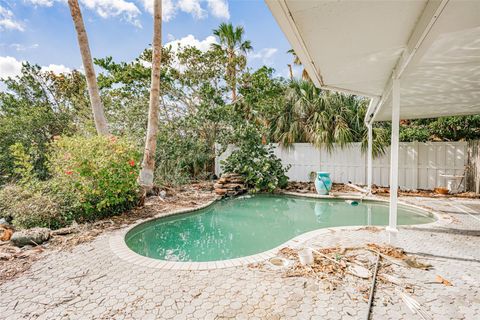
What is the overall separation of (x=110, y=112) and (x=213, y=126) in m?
4.64

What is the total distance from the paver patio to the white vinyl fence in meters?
5.92

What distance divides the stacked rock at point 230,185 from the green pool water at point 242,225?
437mm

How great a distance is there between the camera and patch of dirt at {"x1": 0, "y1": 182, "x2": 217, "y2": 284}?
321 cm

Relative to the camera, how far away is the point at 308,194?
789cm

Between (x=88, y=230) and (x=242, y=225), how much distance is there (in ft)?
9.98

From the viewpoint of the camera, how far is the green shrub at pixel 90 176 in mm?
4895

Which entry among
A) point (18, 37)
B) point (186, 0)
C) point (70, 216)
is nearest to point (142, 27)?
point (186, 0)

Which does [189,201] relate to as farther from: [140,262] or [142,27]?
[142,27]

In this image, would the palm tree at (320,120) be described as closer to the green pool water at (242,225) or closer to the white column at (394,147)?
the green pool water at (242,225)

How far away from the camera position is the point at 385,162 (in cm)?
888

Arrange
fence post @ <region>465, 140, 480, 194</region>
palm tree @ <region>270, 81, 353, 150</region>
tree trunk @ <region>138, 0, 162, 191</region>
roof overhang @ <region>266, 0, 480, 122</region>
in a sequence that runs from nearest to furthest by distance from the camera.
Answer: roof overhang @ <region>266, 0, 480, 122</region> < tree trunk @ <region>138, 0, 162, 191</region> < fence post @ <region>465, 140, 480, 194</region> < palm tree @ <region>270, 81, 353, 150</region>

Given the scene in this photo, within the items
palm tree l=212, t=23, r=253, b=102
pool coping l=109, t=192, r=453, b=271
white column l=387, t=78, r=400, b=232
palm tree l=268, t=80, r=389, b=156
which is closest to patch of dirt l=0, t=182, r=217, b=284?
pool coping l=109, t=192, r=453, b=271

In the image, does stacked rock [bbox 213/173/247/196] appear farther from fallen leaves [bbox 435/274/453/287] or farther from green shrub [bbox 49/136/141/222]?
fallen leaves [bbox 435/274/453/287]

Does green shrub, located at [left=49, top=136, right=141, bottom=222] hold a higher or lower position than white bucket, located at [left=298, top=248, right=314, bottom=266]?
higher
